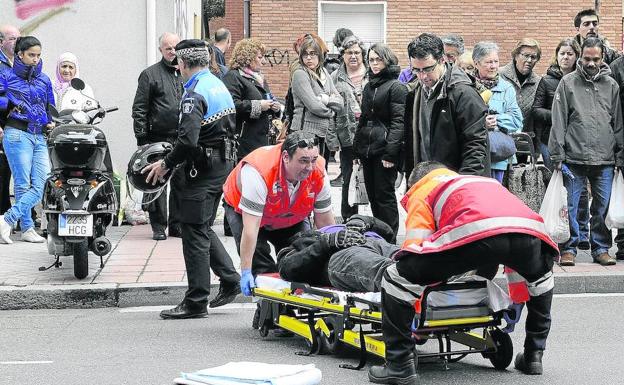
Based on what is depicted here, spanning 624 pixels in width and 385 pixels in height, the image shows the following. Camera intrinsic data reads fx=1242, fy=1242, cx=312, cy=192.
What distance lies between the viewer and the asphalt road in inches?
277

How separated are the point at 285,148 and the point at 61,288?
2818 mm

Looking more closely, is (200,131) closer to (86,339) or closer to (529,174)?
(86,339)

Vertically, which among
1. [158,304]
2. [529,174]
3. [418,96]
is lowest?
[158,304]

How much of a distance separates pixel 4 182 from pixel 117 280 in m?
3.60

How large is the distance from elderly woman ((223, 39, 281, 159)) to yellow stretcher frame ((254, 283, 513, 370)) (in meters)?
4.11

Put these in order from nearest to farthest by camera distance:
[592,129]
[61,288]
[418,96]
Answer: [418,96], [61,288], [592,129]

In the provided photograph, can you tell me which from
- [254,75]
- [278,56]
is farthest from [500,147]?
[278,56]

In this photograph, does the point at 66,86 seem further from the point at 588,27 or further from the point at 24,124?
the point at 588,27

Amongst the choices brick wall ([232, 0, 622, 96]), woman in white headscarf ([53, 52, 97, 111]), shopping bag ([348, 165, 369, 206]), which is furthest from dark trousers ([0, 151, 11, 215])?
brick wall ([232, 0, 622, 96])

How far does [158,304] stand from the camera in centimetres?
990

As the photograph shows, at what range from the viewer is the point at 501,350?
713 centimetres

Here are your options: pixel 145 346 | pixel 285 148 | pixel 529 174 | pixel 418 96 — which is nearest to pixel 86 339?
pixel 145 346

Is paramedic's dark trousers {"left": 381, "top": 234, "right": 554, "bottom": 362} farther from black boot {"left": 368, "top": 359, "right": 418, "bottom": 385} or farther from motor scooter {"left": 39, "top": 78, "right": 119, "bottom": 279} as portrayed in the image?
motor scooter {"left": 39, "top": 78, "right": 119, "bottom": 279}

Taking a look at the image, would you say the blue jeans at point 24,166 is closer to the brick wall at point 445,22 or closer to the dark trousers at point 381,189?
the dark trousers at point 381,189
